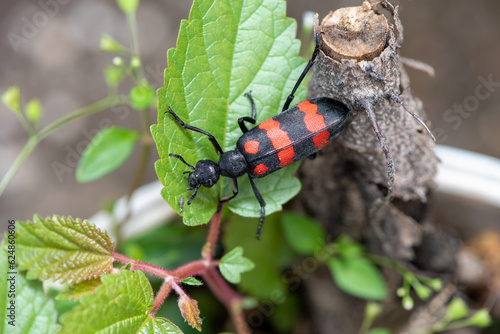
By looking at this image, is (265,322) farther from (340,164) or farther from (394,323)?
(340,164)

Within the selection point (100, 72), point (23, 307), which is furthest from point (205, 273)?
point (100, 72)

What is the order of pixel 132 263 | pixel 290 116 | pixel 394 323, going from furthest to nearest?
1. pixel 394 323
2. pixel 290 116
3. pixel 132 263

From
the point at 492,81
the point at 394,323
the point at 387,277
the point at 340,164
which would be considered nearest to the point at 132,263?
the point at 340,164

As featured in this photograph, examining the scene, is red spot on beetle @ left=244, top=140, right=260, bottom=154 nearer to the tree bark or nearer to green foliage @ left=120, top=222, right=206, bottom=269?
the tree bark

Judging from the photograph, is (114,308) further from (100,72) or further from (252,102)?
(100,72)

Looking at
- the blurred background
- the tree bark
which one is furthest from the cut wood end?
the blurred background

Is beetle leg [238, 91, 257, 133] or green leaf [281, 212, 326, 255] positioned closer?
beetle leg [238, 91, 257, 133]

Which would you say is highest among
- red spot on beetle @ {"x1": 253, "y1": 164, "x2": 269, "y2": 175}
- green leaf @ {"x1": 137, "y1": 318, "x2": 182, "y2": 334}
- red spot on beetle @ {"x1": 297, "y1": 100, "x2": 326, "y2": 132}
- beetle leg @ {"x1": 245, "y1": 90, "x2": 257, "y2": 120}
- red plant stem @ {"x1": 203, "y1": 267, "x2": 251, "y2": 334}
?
beetle leg @ {"x1": 245, "y1": 90, "x2": 257, "y2": 120}
